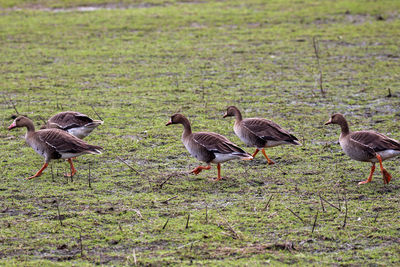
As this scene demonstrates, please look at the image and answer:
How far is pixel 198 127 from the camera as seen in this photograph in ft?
33.7

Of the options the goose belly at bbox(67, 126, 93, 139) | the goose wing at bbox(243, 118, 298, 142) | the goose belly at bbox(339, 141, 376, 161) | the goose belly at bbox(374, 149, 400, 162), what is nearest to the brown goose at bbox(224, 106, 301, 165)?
the goose wing at bbox(243, 118, 298, 142)

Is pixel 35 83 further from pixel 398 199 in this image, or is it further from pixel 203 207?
pixel 398 199

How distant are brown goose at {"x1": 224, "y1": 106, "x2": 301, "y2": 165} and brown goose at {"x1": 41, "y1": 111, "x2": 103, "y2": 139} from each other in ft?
7.31

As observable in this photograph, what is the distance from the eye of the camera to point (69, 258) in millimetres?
5820

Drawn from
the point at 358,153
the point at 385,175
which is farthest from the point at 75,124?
the point at 385,175

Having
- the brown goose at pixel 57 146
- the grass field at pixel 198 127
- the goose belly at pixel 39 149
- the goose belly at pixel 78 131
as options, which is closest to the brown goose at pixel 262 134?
the grass field at pixel 198 127

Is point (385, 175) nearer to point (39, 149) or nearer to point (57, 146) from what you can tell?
point (57, 146)

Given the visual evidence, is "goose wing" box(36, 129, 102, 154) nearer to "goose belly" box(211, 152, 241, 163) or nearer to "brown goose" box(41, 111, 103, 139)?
"brown goose" box(41, 111, 103, 139)

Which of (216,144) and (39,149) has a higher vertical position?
(216,144)

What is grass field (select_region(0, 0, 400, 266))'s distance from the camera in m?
6.15

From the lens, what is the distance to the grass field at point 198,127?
6.15 metres

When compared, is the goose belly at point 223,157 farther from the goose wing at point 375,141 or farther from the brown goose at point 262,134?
the goose wing at point 375,141

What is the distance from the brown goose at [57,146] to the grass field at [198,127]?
0.25 metres

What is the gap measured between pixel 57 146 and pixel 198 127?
2784 millimetres
